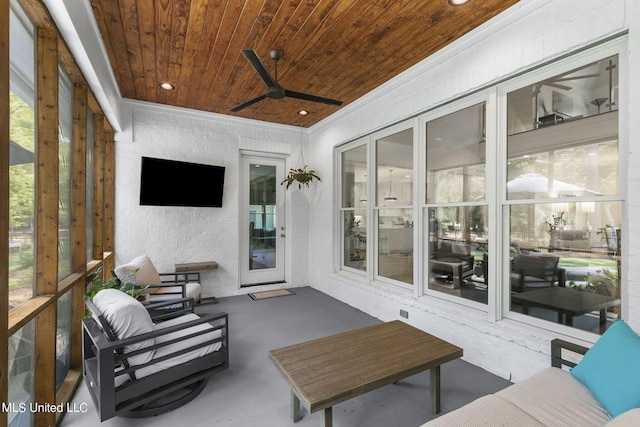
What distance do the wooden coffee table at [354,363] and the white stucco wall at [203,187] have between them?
10.2 feet

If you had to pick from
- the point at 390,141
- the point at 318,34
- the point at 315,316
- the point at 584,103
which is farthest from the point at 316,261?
the point at 584,103

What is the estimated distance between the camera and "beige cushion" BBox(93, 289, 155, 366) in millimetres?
1885

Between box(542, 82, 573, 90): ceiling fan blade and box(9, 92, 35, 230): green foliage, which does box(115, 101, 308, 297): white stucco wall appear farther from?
box(542, 82, 573, 90): ceiling fan blade

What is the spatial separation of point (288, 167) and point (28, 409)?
14.4ft

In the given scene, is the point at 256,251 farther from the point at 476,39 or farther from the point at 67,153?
the point at 476,39

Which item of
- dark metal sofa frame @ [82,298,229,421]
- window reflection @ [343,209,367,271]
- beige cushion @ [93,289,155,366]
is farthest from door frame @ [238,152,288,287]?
beige cushion @ [93,289,155,366]

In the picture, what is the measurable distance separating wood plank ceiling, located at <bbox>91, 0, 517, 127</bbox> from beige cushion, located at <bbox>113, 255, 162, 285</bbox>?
2.21m

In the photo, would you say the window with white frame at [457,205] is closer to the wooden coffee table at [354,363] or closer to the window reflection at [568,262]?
the window reflection at [568,262]

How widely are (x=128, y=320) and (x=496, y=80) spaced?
11.1 ft

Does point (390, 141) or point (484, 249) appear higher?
point (390, 141)

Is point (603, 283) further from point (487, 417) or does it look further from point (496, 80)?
point (496, 80)

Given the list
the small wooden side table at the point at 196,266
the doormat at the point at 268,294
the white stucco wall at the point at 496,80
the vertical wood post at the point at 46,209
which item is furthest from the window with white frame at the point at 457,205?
the vertical wood post at the point at 46,209

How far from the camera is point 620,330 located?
1.48m
